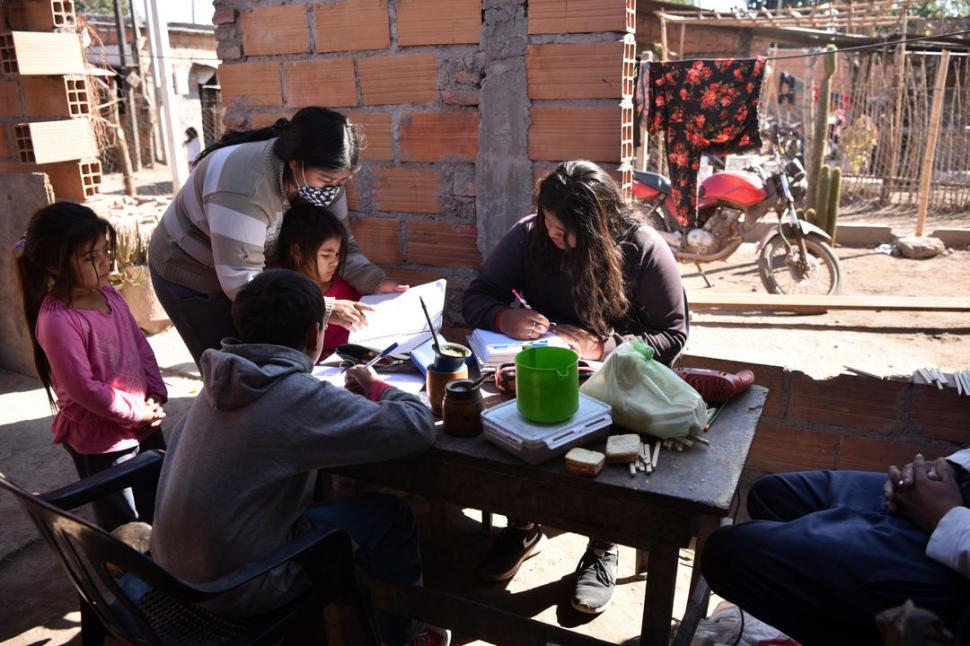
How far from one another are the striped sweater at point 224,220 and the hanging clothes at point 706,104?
12.3 ft

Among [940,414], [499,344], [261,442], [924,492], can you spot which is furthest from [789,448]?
[261,442]

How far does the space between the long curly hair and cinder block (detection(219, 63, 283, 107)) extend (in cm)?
141

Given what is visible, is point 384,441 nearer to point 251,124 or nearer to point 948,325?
point 251,124

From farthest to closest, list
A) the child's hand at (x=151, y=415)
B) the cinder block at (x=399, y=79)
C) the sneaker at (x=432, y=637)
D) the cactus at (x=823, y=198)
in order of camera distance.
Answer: the cactus at (x=823, y=198)
the cinder block at (x=399, y=79)
the child's hand at (x=151, y=415)
the sneaker at (x=432, y=637)

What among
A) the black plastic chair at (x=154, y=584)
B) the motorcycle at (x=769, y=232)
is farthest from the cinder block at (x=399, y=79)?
the motorcycle at (x=769, y=232)

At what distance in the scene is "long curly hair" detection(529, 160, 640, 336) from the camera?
7.70 feet

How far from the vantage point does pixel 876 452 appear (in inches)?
114

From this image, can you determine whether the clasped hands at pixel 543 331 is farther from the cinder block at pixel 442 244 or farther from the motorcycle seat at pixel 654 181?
the motorcycle seat at pixel 654 181

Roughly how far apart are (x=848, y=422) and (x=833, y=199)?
6.17 metres

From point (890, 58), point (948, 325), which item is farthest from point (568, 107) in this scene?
point (890, 58)

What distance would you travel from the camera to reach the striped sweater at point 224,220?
91.4 inches

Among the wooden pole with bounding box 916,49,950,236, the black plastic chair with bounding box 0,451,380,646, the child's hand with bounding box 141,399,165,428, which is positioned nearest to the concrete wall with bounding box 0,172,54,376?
the child's hand with bounding box 141,399,165,428

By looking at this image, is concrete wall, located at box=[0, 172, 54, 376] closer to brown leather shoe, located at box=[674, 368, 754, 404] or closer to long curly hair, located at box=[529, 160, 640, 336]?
long curly hair, located at box=[529, 160, 640, 336]

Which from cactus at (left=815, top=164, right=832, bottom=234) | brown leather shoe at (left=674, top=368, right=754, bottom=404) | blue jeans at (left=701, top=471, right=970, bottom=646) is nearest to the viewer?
blue jeans at (left=701, top=471, right=970, bottom=646)
